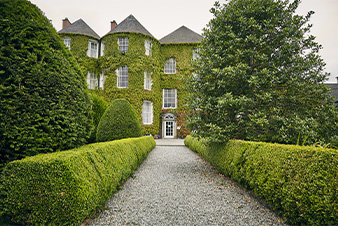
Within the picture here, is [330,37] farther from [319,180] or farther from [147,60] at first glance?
[147,60]

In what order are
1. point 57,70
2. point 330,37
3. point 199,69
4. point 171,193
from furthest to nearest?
point 199,69 < point 330,37 < point 171,193 < point 57,70

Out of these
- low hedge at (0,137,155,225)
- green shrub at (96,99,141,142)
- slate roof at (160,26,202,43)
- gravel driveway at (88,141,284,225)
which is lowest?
gravel driveway at (88,141,284,225)

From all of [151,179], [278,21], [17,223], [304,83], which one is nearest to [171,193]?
[151,179]

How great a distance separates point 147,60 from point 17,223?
19241 millimetres

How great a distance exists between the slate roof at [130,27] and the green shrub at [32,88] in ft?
60.5

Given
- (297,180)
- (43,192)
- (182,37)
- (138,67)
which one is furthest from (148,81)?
(297,180)

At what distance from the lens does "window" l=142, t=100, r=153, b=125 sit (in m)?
20.5

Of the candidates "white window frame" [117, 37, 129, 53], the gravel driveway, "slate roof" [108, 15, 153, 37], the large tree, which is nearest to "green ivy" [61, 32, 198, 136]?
"white window frame" [117, 37, 129, 53]

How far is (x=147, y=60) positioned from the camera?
2050cm

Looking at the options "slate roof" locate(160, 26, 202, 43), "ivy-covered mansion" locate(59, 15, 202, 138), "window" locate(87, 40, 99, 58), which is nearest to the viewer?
"ivy-covered mansion" locate(59, 15, 202, 138)

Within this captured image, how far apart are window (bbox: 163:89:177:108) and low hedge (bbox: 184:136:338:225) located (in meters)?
17.5

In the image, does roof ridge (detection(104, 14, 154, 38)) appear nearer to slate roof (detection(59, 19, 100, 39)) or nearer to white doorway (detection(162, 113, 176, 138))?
slate roof (detection(59, 19, 100, 39))

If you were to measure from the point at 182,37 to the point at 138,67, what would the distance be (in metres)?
6.76

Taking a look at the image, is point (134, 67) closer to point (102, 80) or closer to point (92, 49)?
point (102, 80)
